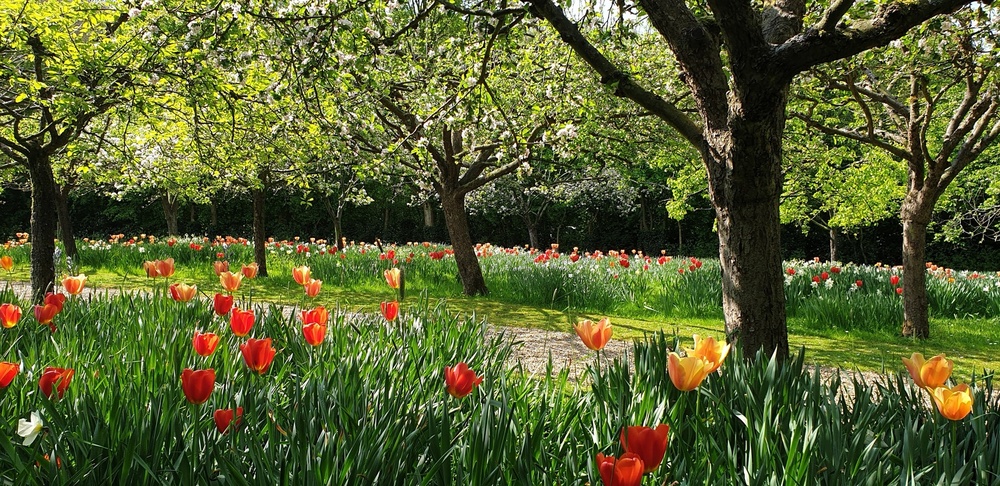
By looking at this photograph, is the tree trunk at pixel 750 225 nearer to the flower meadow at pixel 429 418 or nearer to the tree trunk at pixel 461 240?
the flower meadow at pixel 429 418

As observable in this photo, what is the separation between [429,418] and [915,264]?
6528 mm

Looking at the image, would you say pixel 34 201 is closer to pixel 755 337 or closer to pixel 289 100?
pixel 289 100

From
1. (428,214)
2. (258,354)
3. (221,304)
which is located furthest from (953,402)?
(428,214)

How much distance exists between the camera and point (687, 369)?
1.72 meters

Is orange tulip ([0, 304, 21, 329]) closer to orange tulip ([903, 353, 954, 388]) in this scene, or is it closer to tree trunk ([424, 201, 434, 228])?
orange tulip ([903, 353, 954, 388])

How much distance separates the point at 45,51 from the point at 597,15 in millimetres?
4435

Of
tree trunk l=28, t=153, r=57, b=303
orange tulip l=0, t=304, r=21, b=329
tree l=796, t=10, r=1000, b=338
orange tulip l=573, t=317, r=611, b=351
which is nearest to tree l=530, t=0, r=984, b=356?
orange tulip l=573, t=317, r=611, b=351

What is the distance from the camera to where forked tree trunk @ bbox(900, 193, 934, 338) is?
6383 mm

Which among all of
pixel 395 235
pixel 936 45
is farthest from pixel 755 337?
pixel 395 235

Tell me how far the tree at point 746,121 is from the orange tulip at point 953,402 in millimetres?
1267

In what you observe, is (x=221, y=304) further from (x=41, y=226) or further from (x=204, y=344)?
(x=41, y=226)

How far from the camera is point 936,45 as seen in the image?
15.0 ft

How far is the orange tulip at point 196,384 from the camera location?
1.49 metres

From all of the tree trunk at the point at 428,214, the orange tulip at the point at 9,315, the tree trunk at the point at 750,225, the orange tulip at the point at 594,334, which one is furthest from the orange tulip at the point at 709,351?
the tree trunk at the point at 428,214
